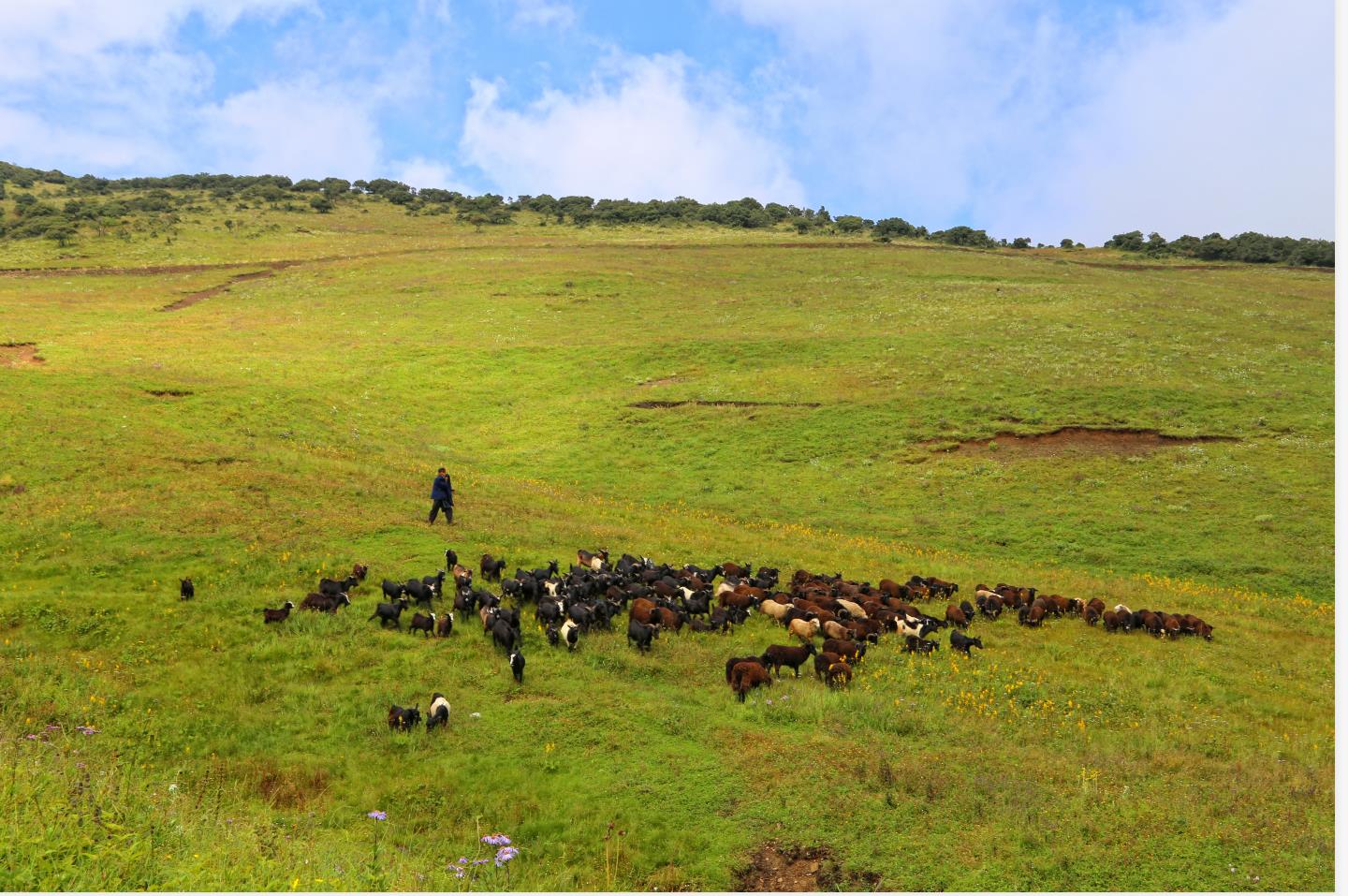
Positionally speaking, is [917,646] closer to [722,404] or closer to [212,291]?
[722,404]

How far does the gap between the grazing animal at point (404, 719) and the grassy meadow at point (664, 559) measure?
36 cm

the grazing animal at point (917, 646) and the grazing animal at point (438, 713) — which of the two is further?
the grazing animal at point (917, 646)

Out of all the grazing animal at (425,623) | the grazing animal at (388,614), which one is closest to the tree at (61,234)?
the grazing animal at (388,614)

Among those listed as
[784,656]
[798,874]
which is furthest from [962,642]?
[798,874]

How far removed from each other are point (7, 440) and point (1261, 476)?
5207cm

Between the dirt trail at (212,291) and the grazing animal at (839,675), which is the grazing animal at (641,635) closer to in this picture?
the grazing animal at (839,675)

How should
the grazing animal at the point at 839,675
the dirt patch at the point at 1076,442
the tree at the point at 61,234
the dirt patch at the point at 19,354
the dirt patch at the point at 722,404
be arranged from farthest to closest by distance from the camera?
the tree at the point at 61,234
the dirt patch at the point at 722,404
the dirt patch at the point at 19,354
the dirt patch at the point at 1076,442
the grazing animal at the point at 839,675

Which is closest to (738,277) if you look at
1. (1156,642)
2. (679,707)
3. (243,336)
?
(243,336)

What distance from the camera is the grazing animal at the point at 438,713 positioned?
1427 centimetres

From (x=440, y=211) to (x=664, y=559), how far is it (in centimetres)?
13878

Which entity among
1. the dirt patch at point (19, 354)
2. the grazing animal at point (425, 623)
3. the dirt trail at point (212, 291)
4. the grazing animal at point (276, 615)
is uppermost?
the dirt trail at point (212, 291)

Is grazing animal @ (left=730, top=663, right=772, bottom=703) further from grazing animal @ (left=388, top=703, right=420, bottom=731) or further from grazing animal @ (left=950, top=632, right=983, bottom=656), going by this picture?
grazing animal @ (left=388, top=703, right=420, bottom=731)

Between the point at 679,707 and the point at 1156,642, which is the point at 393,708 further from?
the point at 1156,642

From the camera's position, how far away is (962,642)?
63.5 ft
